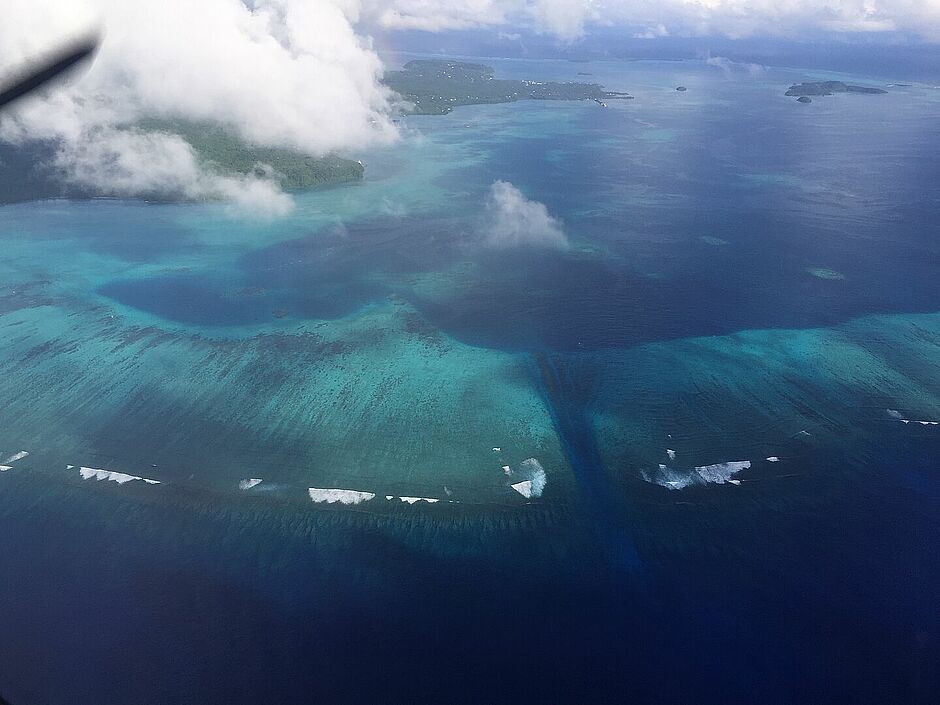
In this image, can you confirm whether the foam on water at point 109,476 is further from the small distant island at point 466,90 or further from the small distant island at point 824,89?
the small distant island at point 824,89

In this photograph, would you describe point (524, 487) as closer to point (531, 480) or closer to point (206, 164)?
point (531, 480)

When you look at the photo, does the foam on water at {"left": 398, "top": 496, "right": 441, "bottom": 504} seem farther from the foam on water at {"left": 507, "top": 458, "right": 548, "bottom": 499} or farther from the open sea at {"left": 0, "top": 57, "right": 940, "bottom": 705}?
the foam on water at {"left": 507, "top": 458, "right": 548, "bottom": 499}

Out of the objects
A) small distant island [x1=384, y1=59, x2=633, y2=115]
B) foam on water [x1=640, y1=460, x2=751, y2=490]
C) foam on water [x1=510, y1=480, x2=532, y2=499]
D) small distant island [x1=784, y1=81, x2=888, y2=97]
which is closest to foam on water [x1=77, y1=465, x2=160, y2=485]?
foam on water [x1=510, y1=480, x2=532, y2=499]

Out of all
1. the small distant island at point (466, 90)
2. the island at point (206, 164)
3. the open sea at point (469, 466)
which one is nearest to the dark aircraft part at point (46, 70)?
the open sea at point (469, 466)


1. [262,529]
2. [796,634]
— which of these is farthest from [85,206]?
[796,634]

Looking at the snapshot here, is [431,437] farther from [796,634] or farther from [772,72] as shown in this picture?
[772,72]

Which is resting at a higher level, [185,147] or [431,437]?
[185,147]
